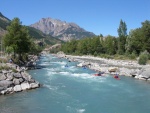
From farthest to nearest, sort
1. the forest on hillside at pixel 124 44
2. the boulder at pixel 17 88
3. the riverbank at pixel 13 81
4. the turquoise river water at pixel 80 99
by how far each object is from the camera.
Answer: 1. the forest on hillside at pixel 124 44
2. the boulder at pixel 17 88
3. the riverbank at pixel 13 81
4. the turquoise river water at pixel 80 99

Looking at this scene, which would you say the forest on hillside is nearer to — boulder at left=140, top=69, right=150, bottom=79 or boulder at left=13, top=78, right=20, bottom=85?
boulder at left=140, top=69, right=150, bottom=79

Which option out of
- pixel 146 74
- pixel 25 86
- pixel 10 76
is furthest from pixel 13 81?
pixel 146 74

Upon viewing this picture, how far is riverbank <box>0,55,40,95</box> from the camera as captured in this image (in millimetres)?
37362

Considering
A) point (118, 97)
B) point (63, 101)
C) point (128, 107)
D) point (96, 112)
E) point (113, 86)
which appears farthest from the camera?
point (113, 86)

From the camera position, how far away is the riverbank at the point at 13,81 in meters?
37.4

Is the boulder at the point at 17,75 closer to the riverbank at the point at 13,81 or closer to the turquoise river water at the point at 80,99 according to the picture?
the riverbank at the point at 13,81

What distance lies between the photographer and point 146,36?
10425 cm

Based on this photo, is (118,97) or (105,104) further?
(118,97)

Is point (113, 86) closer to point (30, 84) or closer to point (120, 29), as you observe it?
point (30, 84)

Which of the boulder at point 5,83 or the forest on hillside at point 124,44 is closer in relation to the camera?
the boulder at point 5,83

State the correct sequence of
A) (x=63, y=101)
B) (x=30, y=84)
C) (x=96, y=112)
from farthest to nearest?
(x=30, y=84)
(x=63, y=101)
(x=96, y=112)

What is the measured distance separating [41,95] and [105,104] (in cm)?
1041

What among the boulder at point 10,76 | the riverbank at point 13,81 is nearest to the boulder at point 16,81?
the riverbank at point 13,81

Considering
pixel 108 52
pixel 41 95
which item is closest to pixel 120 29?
pixel 108 52
